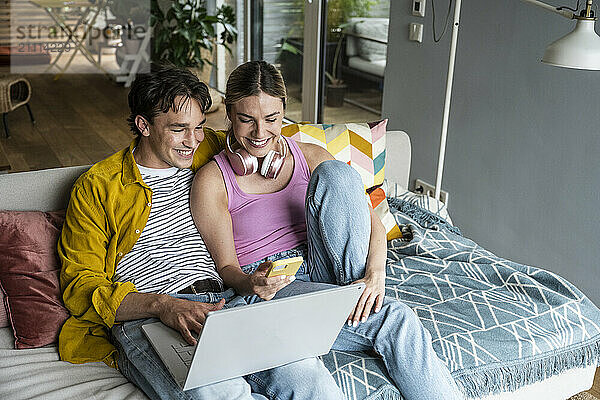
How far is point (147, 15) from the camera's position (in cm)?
688

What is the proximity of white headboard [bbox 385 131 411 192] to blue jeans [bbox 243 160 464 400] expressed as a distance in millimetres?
790

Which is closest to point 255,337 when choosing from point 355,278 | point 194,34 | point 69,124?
point 355,278

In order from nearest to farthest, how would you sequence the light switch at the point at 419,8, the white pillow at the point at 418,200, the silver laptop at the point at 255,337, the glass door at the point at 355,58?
the silver laptop at the point at 255,337
the white pillow at the point at 418,200
the light switch at the point at 419,8
the glass door at the point at 355,58

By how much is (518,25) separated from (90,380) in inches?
84.5

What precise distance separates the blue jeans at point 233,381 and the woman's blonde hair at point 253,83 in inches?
27.1

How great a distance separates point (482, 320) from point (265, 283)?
66cm

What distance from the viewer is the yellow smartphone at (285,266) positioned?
141 cm

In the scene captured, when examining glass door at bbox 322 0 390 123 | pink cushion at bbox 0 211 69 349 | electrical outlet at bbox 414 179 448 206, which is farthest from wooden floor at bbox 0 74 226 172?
pink cushion at bbox 0 211 69 349

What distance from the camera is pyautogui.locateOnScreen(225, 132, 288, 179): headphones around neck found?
1867 mm

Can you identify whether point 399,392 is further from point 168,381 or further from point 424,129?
point 424,129

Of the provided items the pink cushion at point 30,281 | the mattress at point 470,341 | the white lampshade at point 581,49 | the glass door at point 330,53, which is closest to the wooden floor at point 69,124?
the glass door at point 330,53

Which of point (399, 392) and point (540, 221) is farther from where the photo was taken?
point (540, 221)

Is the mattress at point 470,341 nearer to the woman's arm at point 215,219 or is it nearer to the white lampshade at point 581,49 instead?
the woman's arm at point 215,219

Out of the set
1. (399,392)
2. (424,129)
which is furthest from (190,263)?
(424,129)
